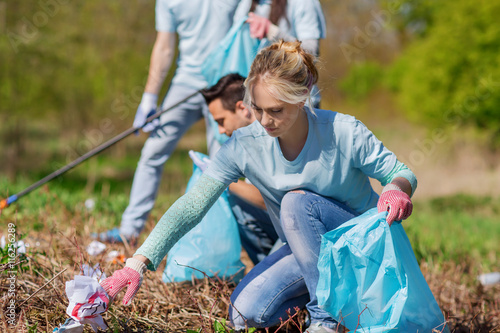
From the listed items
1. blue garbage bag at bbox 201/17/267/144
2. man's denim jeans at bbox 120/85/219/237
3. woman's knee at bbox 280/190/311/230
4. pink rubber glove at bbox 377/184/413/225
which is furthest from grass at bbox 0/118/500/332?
blue garbage bag at bbox 201/17/267/144

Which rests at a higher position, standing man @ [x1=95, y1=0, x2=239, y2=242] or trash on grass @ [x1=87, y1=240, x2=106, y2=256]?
standing man @ [x1=95, y1=0, x2=239, y2=242]

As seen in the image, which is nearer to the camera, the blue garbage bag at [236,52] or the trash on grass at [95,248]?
the trash on grass at [95,248]

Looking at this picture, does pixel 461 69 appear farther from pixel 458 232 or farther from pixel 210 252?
pixel 210 252

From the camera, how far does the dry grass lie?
6.46ft

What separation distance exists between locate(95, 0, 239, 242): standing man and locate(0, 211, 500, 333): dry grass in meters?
0.51

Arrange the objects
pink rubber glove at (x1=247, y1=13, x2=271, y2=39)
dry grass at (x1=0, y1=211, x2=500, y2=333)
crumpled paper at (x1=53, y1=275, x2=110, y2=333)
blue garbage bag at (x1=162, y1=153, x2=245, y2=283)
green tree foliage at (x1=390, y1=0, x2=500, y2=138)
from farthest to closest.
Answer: green tree foliage at (x1=390, y1=0, x2=500, y2=138) → pink rubber glove at (x1=247, y1=13, x2=271, y2=39) → blue garbage bag at (x1=162, y1=153, x2=245, y2=283) → dry grass at (x1=0, y1=211, x2=500, y2=333) → crumpled paper at (x1=53, y1=275, x2=110, y2=333)

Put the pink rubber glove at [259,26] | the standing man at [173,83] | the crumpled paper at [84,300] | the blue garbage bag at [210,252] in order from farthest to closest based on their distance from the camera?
the standing man at [173,83]
the pink rubber glove at [259,26]
the blue garbage bag at [210,252]
the crumpled paper at [84,300]

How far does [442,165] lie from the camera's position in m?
8.68

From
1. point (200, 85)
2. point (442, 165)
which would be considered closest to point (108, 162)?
point (442, 165)

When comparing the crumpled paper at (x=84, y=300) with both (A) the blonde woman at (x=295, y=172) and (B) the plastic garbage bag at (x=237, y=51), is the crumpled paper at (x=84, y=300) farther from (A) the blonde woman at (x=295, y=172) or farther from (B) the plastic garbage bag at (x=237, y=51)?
(B) the plastic garbage bag at (x=237, y=51)

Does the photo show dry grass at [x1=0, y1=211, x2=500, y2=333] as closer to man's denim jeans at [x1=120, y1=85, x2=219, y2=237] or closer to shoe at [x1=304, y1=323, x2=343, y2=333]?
shoe at [x1=304, y1=323, x2=343, y2=333]

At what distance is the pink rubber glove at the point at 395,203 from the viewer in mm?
1727

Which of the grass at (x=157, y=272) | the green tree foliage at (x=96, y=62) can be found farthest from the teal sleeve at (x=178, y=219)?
the green tree foliage at (x=96, y=62)

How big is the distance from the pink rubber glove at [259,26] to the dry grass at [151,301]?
1.22 meters
